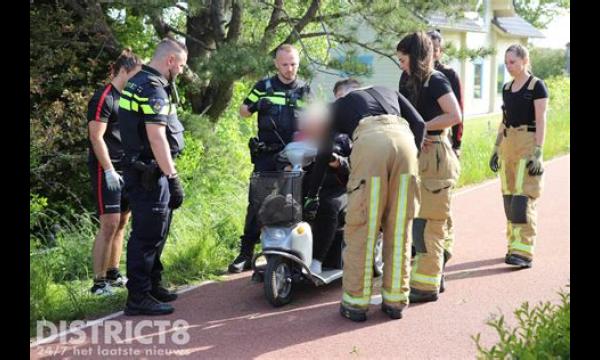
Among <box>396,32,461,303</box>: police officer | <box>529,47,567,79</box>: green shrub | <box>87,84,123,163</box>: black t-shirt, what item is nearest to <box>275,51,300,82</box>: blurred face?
<box>396,32,461,303</box>: police officer

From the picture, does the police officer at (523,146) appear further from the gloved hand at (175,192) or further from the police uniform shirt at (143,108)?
the police uniform shirt at (143,108)

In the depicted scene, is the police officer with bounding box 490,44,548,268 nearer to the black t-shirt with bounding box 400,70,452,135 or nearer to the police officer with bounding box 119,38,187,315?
the black t-shirt with bounding box 400,70,452,135

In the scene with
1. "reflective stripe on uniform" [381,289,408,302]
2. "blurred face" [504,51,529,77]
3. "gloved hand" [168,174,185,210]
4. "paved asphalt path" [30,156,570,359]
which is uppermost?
"blurred face" [504,51,529,77]

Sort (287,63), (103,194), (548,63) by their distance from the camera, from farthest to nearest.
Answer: (548,63) → (287,63) → (103,194)

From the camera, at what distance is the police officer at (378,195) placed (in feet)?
18.0

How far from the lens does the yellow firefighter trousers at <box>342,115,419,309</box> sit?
5.49 metres

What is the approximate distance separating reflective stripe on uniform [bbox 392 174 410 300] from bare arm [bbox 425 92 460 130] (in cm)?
84

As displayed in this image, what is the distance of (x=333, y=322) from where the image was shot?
223 inches

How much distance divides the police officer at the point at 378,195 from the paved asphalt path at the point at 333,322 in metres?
0.28

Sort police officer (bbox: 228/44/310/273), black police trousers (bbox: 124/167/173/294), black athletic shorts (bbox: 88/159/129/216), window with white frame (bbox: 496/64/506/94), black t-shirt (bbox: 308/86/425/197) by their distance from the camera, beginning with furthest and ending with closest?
window with white frame (bbox: 496/64/506/94) → police officer (bbox: 228/44/310/273) → black athletic shorts (bbox: 88/159/129/216) → black police trousers (bbox: 124/167/173/294) → black t-shirt (bbox: 308/86/425/197)

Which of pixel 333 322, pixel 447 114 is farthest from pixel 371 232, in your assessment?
pixel 447 114

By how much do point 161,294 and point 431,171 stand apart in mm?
2639

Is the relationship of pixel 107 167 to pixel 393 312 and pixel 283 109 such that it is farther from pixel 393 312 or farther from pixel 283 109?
pixel 393 312
